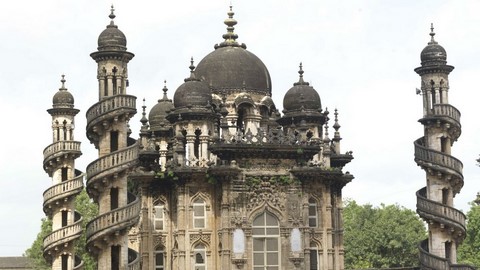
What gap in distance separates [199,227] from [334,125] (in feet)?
36.4

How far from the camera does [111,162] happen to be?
50.9 meters

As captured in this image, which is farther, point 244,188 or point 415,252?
point 415,252

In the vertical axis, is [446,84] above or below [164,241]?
above

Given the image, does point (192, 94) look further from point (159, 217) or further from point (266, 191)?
point (159, 217)

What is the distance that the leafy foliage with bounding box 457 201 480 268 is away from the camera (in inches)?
2933

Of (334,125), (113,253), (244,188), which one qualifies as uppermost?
(334,125)

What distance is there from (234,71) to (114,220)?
566 inches

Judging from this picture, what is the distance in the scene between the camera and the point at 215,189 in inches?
2269

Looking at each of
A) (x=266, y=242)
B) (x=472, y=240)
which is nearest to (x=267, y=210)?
(x=266, y=242)

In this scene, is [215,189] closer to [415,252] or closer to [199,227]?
[199,227]

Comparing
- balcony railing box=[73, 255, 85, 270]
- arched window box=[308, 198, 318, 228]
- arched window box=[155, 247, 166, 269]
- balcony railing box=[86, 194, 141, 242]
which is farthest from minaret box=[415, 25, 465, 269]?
balcony railing box=[73, 255, 85, 270]

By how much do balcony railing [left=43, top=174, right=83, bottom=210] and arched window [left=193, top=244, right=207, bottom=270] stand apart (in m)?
7.82

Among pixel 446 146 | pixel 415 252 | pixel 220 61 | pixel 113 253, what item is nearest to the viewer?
pixel 113 253

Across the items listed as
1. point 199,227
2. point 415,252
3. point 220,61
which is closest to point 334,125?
point 220,61
